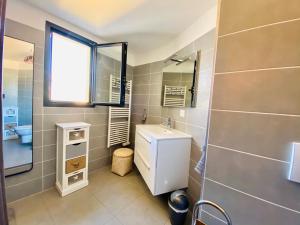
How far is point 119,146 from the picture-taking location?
2.94m

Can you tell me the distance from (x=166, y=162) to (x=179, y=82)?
43.6 inches

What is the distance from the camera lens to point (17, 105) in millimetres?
1614

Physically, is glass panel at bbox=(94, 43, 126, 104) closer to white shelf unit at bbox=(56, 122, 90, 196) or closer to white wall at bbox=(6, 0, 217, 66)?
white wall at bbox=(6, 0, 217, 66)

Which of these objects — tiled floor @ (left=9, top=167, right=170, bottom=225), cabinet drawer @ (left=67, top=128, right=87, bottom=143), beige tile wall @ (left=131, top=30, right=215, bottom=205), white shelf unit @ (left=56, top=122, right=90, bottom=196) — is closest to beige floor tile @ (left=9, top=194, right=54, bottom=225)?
tiled floor @ (left=9, top=167, right=170, bottom=225)

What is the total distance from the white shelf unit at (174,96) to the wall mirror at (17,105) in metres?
1.74

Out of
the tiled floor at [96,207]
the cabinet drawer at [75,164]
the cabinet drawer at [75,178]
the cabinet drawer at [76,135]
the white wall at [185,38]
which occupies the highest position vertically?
the white wall at [185,38]

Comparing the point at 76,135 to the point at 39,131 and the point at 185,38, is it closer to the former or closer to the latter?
the point at 39,131

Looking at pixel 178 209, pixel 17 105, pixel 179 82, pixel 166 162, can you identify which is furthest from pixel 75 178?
pixel 179 82

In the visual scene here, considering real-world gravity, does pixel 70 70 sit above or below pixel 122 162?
above

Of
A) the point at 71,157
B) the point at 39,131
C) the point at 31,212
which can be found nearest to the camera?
the point at 31,212

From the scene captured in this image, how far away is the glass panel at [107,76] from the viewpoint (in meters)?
2.35

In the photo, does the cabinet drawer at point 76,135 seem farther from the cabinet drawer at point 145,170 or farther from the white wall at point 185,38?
the white wall at point 185,38

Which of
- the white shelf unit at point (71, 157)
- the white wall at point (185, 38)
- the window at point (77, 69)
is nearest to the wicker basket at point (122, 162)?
the white shelf unit at point (71, 157)

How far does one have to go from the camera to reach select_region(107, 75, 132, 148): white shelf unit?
2457mm
